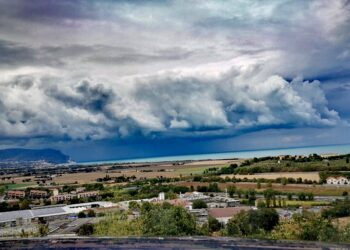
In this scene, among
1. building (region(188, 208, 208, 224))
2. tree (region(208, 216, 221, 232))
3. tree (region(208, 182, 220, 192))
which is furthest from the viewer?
tree (region(208, 182, 220, 192))

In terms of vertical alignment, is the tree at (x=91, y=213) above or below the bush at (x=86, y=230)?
above

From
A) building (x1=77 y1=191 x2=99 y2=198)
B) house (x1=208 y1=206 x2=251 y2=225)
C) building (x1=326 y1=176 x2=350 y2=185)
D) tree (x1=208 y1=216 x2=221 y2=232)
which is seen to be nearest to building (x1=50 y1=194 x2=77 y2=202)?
building (x1=77 y1=191 x2=99 y2=198)

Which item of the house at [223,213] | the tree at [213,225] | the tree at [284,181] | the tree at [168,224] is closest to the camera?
the tree at [168,224]

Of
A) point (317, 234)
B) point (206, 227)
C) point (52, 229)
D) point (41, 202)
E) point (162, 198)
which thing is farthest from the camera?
point (41, 202)

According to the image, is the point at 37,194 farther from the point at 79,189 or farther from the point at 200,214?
the point at 200,214

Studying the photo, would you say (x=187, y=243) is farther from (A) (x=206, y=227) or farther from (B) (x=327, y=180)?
(B) (x=327, y=180)

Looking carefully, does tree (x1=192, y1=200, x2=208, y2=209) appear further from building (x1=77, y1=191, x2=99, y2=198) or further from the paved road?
the paved road

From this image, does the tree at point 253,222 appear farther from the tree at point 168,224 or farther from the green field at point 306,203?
Result: the green field at point 306,203

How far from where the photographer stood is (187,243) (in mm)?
25797

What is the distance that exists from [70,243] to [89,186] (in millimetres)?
65265

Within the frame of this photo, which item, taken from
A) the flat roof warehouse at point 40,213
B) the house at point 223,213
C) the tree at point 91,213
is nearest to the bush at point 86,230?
the house at point 223,213

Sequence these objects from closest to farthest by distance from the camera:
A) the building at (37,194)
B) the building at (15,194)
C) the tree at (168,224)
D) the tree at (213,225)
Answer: the tree at (168,224), the tree at (213,225), the building at (37,194), the building at (15,194)

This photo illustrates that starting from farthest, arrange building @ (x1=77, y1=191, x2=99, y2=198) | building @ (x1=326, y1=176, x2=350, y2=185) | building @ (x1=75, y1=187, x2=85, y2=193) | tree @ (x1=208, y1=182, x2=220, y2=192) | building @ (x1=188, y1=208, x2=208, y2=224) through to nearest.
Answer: building @ (x1=75, y1=187, x2=85, y2=193) < building @ (x1=77, y1=191, x2=99, y2=198) < tree @ (x1=208, y1=182, x2=220, y2=192) < building @ (x1=326, y1=176, x2=350, y2=185) < building @ (x1=188, y1=208, x2=208, y2=224)

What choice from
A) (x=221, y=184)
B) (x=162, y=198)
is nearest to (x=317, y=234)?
(x=162, y=198)
